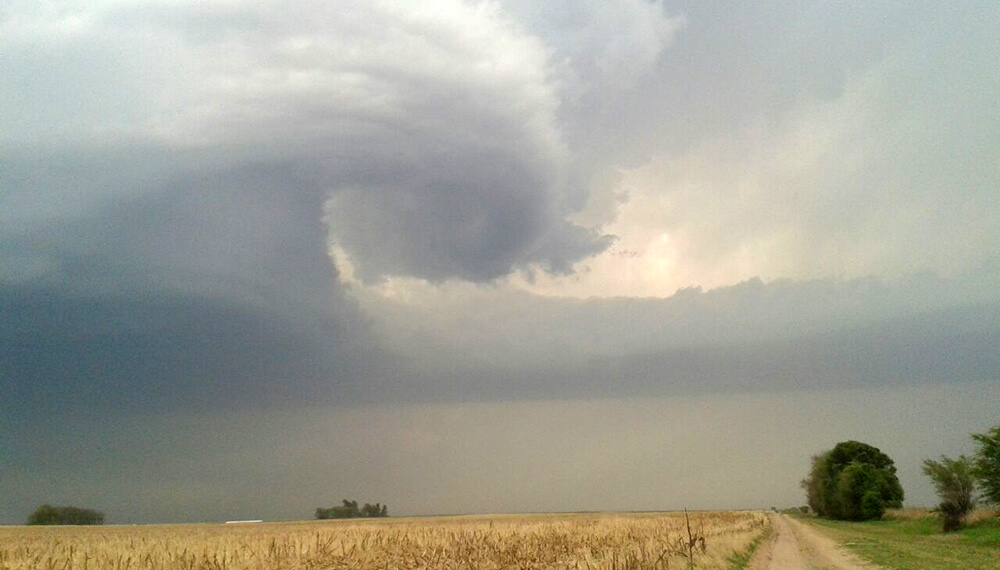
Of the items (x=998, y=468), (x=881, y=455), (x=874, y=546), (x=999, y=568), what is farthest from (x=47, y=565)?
(x=881, y=455)

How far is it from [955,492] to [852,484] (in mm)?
58571

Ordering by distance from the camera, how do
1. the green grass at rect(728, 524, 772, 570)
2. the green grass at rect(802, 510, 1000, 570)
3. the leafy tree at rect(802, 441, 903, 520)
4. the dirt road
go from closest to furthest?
1. the green grass at rect(728, 524, 772, 570)
2. the dirt road
3. the green grass at rect(802, 510, 1000, 570)
4. the leafy tree at rect(802, 441, 903, 520)

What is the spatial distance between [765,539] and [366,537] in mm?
34364

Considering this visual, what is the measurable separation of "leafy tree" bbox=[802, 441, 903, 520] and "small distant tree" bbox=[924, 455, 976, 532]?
52285 mm

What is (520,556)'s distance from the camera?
20.4 metres

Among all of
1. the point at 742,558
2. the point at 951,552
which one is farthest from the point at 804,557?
the point at 951,552

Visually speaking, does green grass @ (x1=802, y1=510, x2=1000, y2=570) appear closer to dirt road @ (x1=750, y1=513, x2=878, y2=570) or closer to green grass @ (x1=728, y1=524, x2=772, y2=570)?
dirt road @ (x1=750, y1=513, x2=878, y2=570)

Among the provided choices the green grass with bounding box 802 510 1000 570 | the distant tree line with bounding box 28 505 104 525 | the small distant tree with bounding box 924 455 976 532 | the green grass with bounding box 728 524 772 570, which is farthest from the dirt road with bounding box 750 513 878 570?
the distant tree line with bounding box 28 505 104 525

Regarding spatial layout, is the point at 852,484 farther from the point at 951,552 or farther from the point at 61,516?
the point at 61,516

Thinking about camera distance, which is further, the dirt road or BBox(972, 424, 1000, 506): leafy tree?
BBox(972, 424, 1000, 506): leafy tree

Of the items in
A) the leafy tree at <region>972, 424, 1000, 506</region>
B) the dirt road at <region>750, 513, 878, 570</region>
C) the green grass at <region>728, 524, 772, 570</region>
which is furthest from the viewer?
the leafy tree at <region>972, 424, 1000, 506</region>

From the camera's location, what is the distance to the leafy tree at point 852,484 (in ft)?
346

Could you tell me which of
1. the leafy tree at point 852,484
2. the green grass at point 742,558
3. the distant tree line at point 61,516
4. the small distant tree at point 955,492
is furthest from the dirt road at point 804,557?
the distant tree line at point 61,516

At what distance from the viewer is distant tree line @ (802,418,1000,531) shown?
170 ft
